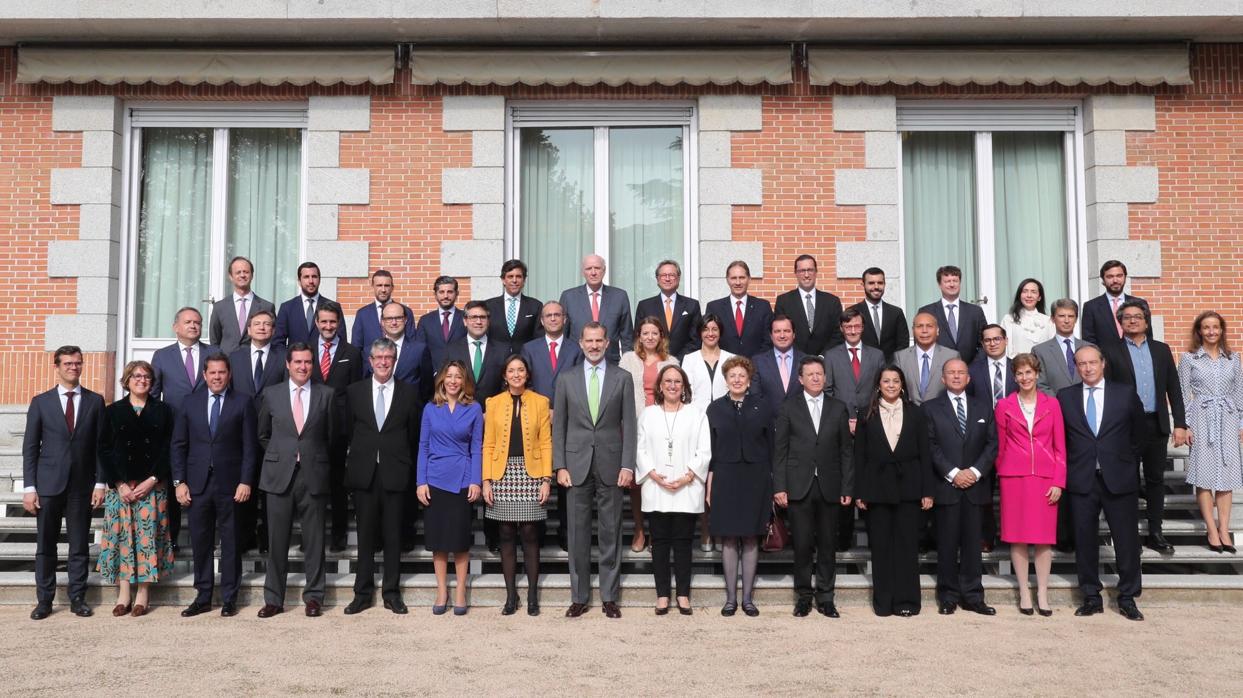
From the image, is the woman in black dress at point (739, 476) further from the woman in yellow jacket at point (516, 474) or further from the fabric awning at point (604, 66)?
the fabric awning at point (604, 66)

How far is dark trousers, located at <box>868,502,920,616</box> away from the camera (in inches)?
254

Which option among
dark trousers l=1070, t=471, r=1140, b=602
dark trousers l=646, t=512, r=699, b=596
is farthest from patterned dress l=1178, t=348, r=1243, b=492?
dark trousers l=646, t=512, r=699, b=596

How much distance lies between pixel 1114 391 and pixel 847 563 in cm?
213

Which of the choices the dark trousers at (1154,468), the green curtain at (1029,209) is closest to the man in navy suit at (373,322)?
the dark trousers at (1154,468)

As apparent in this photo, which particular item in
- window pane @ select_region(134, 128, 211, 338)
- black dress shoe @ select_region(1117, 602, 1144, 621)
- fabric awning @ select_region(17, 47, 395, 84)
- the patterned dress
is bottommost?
black dress shoe @ select_region(1117, 602, 1144, 621)

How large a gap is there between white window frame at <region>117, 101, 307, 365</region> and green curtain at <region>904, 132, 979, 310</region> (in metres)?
5.89

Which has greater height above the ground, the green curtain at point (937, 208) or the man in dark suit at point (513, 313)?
the green curtain at point (937, 208)

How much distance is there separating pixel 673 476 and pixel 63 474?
3997 mm

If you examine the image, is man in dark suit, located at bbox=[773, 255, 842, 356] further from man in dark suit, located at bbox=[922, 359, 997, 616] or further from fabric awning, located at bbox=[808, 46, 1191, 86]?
fabric awning, located at bbox=[808, 46, 1191, 86]

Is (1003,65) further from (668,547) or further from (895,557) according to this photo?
(668,547)

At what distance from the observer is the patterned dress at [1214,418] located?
23.2 feet

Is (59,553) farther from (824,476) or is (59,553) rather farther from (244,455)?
(824,476)

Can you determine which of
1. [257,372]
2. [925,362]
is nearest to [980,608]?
[925,362]

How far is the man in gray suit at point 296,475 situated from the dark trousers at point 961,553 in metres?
4.06
